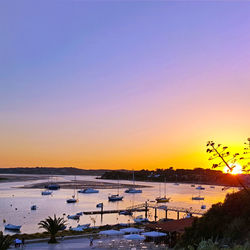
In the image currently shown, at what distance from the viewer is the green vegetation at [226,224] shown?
21.0 meters

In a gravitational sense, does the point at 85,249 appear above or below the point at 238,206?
below

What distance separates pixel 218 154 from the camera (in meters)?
19.4

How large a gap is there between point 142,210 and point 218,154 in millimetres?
56474

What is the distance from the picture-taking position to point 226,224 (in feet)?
73.9

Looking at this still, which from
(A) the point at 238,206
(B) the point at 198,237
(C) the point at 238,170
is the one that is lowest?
(B) the point at 198,237

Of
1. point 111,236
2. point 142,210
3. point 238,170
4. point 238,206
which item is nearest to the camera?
point 238,170

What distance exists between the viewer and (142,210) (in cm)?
7350

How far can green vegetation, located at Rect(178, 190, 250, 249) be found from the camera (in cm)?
2100

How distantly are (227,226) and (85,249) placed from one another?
13.5 metres

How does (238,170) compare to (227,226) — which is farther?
(227,226)

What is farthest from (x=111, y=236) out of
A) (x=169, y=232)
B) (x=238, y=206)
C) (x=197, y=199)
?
(x=197, y=199)

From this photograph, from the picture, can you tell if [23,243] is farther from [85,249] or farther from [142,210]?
[142,210]

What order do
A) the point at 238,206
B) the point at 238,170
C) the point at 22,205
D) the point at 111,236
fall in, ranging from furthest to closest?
the point at 22,205 → the point at 111,236 → the point at 238,206 → the point at 238,170

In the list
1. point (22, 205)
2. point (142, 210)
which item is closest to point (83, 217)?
point (142, 210)
